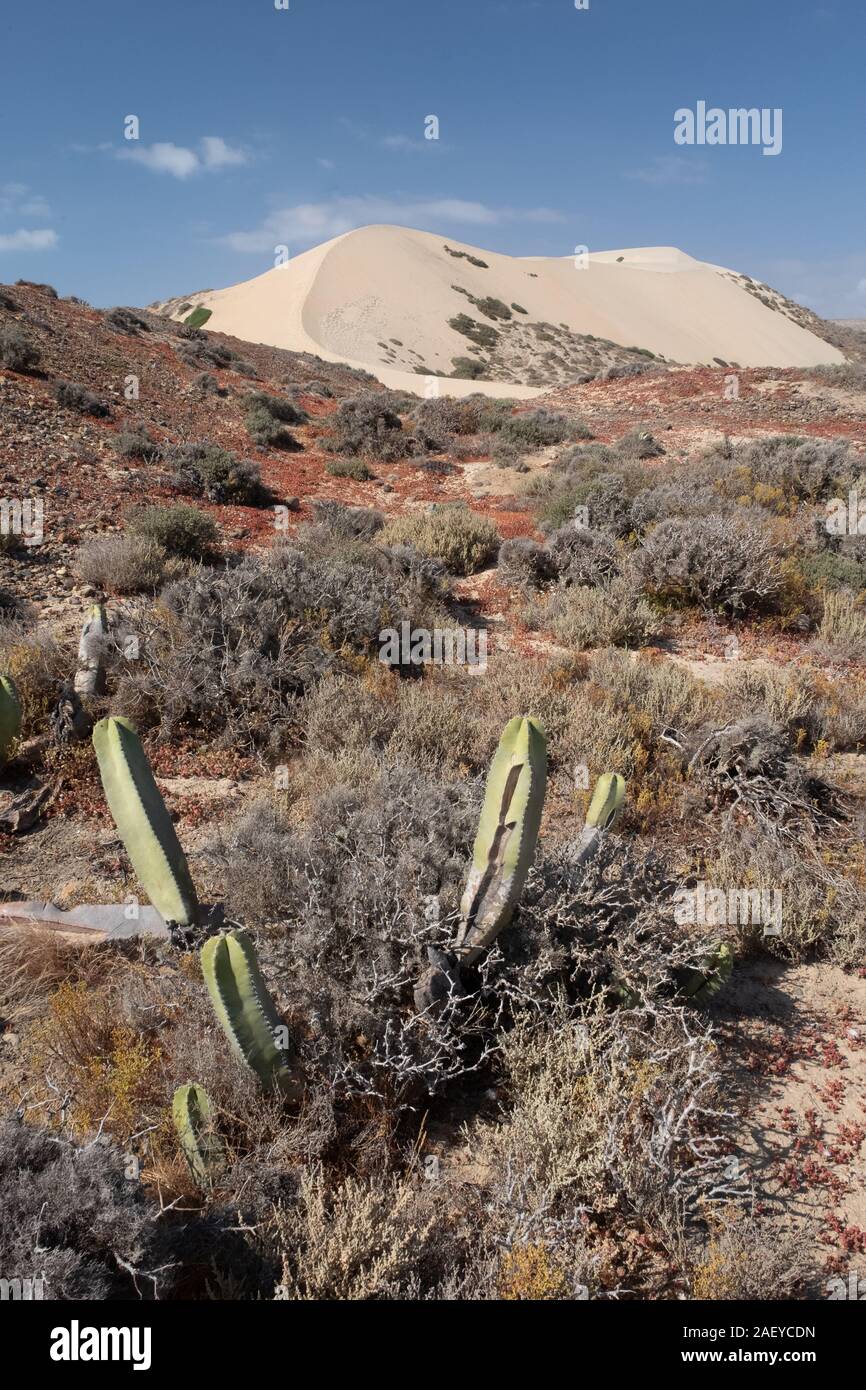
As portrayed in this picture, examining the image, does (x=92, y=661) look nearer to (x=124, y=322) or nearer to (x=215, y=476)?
(x=215, y=476)

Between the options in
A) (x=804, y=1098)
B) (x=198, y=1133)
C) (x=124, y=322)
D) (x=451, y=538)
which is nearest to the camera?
(x=198, y=1133)

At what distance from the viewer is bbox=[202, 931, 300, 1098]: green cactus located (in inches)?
93.7

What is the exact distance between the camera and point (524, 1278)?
204 centimetres

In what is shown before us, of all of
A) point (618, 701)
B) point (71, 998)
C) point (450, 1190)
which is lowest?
point (450, 1190)

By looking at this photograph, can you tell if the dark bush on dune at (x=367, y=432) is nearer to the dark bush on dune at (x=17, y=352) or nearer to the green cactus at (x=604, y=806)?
the dark bush on dune at (x=17, y=352)

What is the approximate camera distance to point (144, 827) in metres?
3.19

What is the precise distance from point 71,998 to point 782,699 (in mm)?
4929

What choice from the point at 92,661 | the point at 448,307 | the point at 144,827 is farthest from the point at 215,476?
the point at 448,307

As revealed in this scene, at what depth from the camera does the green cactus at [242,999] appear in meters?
2.38

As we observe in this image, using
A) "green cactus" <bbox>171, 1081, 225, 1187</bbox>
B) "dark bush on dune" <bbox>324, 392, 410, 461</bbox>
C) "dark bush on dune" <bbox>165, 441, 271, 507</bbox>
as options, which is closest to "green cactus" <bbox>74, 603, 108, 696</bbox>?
"green cactus" <bbox>171, 1081, 225, 1187</bbox>

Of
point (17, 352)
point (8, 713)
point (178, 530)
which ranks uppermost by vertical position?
point (17, 352)

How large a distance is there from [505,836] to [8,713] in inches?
131

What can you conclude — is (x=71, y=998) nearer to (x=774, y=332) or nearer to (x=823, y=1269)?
(x=823, y=1269)
